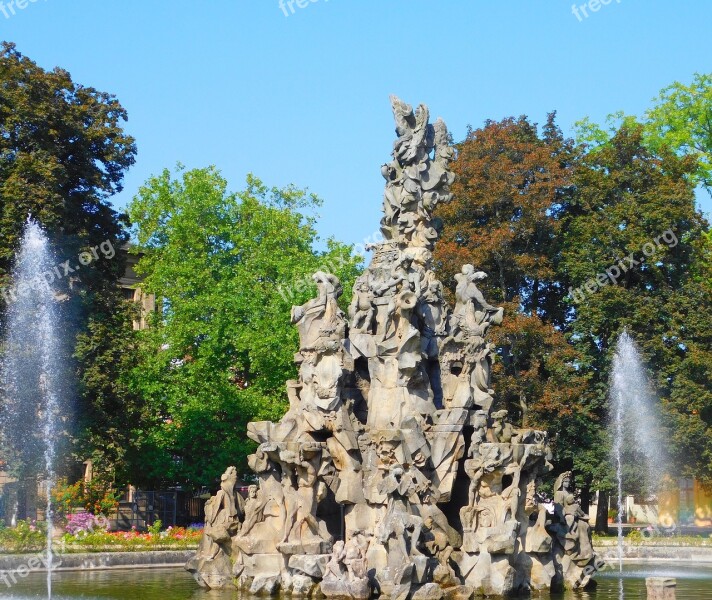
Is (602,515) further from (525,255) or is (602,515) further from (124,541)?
(124,541)

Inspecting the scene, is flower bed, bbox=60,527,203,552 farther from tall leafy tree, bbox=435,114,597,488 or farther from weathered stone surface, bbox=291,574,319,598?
tall leafy tree, bbox=435,114,597,488

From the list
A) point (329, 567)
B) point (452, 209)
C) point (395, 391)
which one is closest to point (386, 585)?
point (329, 567)

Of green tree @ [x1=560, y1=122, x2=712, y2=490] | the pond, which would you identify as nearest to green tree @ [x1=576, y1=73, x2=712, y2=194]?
green tree @ [x1=560, y1=122, x2=712, y2=490]

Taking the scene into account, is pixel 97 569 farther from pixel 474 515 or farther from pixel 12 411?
pixel 474 515

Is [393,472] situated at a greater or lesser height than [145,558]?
greater

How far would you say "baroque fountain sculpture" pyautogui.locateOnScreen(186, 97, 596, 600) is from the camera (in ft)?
77.2

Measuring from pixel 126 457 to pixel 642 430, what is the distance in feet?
58.2

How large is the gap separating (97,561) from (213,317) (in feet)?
55.4

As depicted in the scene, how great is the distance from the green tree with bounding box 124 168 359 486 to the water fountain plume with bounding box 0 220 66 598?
4186mm

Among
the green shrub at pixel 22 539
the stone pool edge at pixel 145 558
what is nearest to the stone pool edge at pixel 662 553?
the stone pool edge at pixel 145 558

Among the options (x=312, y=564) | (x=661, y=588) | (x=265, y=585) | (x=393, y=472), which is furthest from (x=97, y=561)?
(x=661, y=588)

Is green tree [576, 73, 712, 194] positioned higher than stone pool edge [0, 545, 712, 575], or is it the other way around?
green tree [576, 73, 712, 194]

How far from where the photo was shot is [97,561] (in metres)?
31.2

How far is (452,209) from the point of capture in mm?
46375
